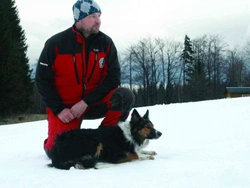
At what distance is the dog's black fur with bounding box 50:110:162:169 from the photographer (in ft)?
11.1

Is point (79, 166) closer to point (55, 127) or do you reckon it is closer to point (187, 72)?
point (55, 127)

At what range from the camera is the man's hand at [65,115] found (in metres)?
3.88

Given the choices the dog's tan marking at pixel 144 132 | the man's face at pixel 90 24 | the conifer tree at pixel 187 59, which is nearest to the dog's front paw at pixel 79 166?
the dog's tan marking at pixel 144 132

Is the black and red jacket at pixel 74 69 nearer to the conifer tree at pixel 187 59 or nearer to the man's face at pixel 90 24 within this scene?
the man's face at pixel 90 24

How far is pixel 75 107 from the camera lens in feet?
12.8

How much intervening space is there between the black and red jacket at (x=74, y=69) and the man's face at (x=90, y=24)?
→ 79 mm

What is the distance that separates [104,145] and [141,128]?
59 cm

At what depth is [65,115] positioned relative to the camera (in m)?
3.88

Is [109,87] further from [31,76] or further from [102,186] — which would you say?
[31,76]

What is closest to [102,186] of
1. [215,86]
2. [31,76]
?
[31,76]

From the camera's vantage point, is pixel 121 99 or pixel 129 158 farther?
pixel 121 99

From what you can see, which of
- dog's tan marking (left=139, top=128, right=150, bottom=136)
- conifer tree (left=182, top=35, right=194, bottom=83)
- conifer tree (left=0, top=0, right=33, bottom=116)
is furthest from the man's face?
conifer tree (left=182, top=35, right=194, bottom=83)

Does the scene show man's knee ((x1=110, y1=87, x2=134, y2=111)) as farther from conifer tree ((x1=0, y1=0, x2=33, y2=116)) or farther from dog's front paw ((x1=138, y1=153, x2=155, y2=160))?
conifer tree ((x1=0, y1=0, x2=33, y2=116))

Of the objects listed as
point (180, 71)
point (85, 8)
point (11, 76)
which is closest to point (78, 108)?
point (85, 8)
